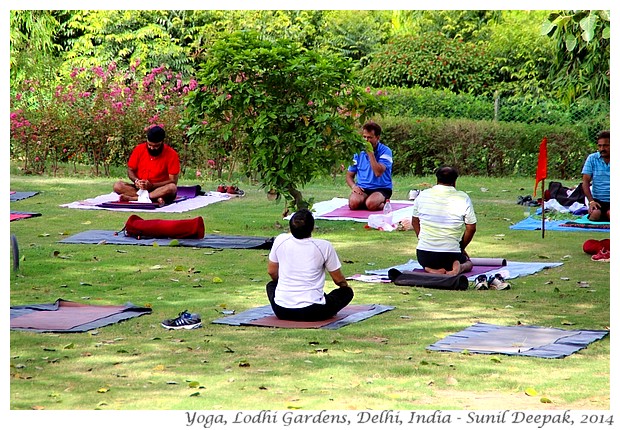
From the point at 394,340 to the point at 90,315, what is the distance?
2.40 m

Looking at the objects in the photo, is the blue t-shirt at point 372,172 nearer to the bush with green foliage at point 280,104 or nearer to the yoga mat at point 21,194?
the bush with green foliage at point 280,104

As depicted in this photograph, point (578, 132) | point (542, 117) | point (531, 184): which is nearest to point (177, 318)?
point (531, 184)

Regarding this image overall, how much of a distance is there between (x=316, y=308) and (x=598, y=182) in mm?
6596

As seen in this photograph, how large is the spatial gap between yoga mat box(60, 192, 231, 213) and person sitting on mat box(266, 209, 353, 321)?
653 centimetres

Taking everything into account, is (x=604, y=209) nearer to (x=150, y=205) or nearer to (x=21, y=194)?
(x=150, y=205)

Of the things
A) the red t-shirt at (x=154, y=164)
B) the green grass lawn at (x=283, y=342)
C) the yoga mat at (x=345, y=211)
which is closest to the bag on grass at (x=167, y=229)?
the green grass lawn at (x=283, y=342)

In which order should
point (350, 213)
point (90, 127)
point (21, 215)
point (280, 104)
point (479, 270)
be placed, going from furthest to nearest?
1. point (90, 127)
2. point (350, 213)
3. point (21, 215)
4. point (280, 104)
5. point (479, 270)

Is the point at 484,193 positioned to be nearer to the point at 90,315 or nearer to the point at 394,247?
the point at 394,247

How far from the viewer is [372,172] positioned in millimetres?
14625

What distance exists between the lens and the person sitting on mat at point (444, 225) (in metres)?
10.0

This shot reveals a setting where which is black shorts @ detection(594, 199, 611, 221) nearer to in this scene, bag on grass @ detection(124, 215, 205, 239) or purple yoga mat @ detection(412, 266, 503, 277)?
purple yoga mat @ detection(412, 266, 503, 277)

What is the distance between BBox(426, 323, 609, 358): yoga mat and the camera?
7.50m

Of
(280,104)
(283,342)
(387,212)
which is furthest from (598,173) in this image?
(283,342)

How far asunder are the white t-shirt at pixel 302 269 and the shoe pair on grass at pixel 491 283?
1.95 m
